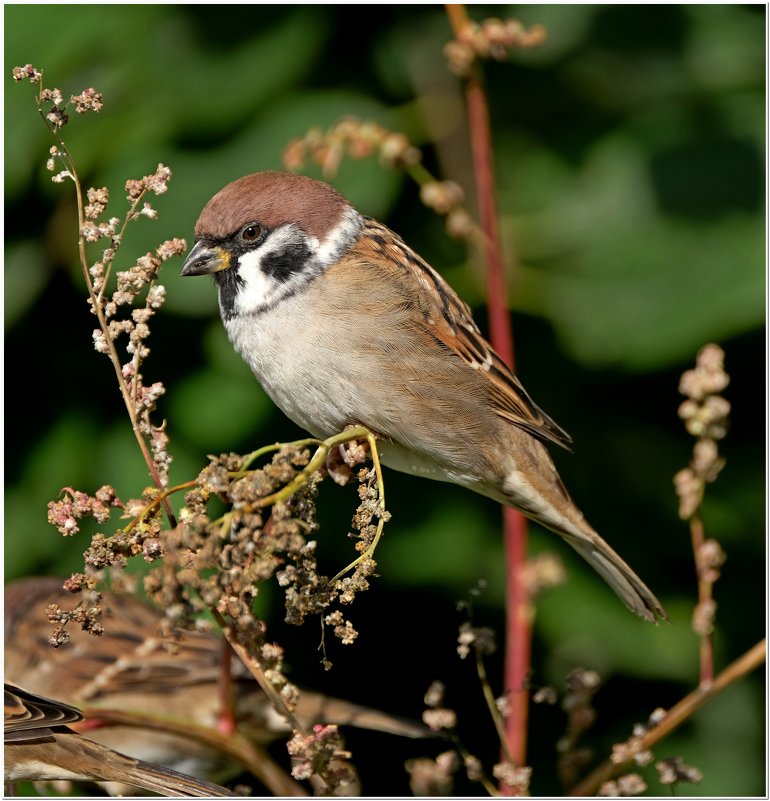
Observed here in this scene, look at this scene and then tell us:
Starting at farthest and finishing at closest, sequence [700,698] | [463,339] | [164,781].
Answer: [463,339], [164,781], [700,698]

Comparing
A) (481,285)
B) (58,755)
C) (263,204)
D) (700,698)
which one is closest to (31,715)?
(58,755)

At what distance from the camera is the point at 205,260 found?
177 centimetres

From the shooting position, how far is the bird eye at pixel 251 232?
70.0 inches

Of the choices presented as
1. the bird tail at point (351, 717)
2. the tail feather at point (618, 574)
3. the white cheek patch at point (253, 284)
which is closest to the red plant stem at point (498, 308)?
the tail feather at point (618, 574)

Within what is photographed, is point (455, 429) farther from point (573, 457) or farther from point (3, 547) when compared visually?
point (3, 547)

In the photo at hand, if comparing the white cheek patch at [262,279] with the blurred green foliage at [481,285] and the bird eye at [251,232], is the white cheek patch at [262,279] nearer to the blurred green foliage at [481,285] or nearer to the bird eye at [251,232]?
the bird eye at [251,232]

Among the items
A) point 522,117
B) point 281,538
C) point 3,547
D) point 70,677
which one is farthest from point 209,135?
point 281,538

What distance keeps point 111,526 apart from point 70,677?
39cm

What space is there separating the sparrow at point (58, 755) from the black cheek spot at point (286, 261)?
2.54ft

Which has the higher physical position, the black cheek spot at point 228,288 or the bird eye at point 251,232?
the bird eye at point 251,232

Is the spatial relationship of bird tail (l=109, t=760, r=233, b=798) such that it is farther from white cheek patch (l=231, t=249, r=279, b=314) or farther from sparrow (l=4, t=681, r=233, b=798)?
white cheek patch (l=231, t=249, r=279, b=314)

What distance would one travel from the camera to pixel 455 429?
1.96m

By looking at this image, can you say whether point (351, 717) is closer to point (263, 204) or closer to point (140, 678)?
point (140, 678)

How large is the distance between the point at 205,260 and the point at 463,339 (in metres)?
0.54
